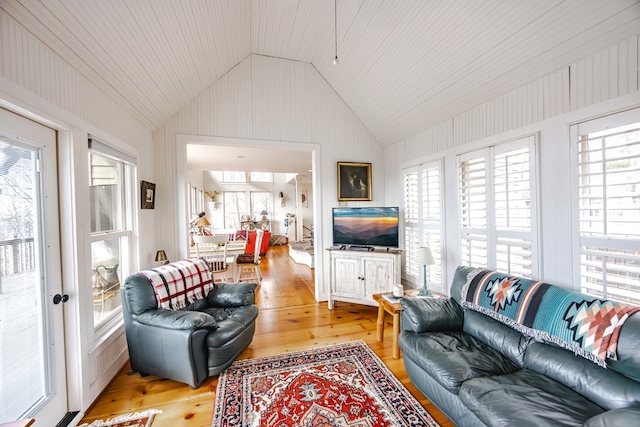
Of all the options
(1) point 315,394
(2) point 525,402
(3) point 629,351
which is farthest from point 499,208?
(1) point 315,394

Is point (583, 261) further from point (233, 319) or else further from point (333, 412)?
point (233, 319)

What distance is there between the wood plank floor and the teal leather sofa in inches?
15.4

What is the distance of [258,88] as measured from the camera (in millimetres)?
3480

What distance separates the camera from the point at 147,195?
285 centimetres

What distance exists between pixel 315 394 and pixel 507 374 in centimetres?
136

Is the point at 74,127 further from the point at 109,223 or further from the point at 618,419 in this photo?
the point at 618,419

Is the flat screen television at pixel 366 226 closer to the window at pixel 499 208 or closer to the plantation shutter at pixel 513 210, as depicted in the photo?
the window at pixel 499 208

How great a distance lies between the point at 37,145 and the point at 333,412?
2.68 m

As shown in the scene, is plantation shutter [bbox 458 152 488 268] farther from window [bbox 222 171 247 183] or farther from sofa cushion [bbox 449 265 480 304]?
window [bbox 222 171 247 183]

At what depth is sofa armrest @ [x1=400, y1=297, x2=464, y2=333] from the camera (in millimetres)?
2082

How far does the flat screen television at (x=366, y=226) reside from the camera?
3.40 meters

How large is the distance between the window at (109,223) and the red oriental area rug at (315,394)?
4.36 feet

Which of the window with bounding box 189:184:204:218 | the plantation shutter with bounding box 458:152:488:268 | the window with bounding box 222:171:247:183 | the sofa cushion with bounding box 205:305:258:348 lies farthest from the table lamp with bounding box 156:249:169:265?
the window with bounding box 222:171:247:183

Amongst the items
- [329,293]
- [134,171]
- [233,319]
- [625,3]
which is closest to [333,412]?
[233,319]
